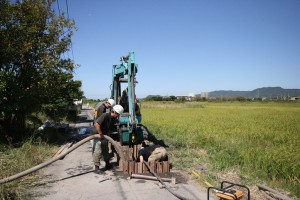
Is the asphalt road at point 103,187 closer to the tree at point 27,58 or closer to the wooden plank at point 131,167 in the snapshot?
the wooden plank at point 131,167

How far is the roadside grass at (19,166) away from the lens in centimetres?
555

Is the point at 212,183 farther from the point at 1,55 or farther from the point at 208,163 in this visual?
the point at 1,55

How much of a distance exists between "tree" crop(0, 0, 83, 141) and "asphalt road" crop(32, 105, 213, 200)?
4.47 metres

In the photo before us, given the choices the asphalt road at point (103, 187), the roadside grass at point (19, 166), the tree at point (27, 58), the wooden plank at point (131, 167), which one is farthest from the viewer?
the tree at point (27, 58)

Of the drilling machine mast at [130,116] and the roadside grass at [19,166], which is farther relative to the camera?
the drilling machine mast at [130,116]

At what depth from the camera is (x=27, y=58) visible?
11836 mm

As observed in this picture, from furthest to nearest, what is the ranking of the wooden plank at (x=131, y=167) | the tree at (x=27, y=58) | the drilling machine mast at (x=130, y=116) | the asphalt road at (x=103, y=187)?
the tree at (x=27, y=58) → the drilling machine mast at (x=130, y=116) → the wooden plank at (x=131, y=167) → the asphalt road at (x=103, y=187)

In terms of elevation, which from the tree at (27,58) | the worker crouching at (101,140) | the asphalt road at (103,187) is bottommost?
the asphalt road at (103,187)

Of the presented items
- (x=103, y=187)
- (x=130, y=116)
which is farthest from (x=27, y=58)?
(x=103, y=187)

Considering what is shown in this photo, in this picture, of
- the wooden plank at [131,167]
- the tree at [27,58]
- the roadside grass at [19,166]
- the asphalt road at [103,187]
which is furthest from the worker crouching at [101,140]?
the tree at [27,58]

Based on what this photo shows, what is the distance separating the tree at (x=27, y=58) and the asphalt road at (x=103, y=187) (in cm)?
447

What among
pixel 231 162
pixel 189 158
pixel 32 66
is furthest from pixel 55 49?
pixel 231 162

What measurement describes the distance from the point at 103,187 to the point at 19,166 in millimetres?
2289

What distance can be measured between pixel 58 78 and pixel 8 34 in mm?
2580
